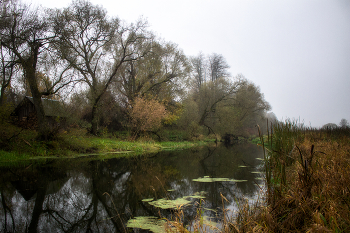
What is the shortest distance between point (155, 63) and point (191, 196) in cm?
1913

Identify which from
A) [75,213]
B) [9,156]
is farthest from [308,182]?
[9,156]

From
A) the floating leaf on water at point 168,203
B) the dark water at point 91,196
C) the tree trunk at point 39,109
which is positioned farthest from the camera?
the tree trunk at point 39,109

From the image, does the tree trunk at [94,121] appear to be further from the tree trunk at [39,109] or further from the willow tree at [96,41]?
the tree trunk at [39,109]

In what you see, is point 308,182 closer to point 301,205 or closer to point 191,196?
point 301,205

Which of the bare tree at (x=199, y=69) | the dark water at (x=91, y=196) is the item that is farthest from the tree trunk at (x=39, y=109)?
the bare tree at (x=199, y=69)

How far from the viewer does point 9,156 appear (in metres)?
9.22

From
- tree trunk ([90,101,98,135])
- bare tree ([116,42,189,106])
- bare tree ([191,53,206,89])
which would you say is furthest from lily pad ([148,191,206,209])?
bare tree ([191,53,206,89])

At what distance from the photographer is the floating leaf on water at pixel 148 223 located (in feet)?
10.5

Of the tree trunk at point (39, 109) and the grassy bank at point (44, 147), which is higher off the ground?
the tree trunk at point (39, 109)

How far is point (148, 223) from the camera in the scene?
11.2 feet

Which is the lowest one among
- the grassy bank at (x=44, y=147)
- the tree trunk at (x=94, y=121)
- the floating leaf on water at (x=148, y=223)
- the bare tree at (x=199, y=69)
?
the floating leaf on water at (x=148, y=223)

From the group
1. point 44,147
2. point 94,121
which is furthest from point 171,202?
point 94,121

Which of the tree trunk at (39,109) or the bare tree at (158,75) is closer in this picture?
the tree trunk at (39,109)

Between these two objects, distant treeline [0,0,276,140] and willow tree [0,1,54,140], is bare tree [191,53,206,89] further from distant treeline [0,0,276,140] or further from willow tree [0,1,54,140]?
willow tree [0,1,54,140]
